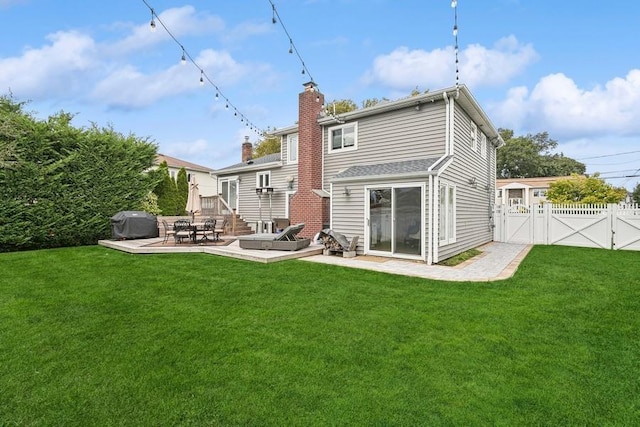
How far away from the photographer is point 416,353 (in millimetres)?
3381

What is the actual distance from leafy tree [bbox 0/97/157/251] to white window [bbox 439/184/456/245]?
11.0 m

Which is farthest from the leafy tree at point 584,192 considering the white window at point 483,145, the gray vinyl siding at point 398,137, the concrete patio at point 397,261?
the gray vinyl siding at point 398,137

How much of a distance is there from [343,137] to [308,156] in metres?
1.41

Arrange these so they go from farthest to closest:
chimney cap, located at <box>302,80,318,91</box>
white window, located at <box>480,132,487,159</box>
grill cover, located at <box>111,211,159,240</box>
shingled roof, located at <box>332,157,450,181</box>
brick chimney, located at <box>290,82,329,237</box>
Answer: white window, located at <box>480,132,487,159</box>
chimney cap, located at <box>302,80,318,91</box>
brick chimney, located at <box>290,82,329,237</box>
grill cover, located at <box>111,211,159,240</box>
shingled roof, located at <box>332,157,450,181</box>

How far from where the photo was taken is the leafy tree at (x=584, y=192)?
18172 millimetres

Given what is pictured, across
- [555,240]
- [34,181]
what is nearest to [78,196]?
[34,181]

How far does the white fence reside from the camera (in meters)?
10.9

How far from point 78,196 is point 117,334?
9.51 metres

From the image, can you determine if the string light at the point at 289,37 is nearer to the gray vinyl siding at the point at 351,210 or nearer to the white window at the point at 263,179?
the gray vinyl siding at the point at 351,210

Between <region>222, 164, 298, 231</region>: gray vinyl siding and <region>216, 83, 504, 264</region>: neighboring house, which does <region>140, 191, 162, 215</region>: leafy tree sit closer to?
<region>222, 164, 298, 231</region>: gray vinyl siding

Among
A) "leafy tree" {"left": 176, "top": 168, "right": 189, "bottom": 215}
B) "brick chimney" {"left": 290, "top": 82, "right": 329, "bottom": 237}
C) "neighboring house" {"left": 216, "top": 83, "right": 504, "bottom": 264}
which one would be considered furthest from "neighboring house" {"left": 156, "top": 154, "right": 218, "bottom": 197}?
"brick chimney" {"left": 290, "top": 82, "right": 329, "bottom": 237}

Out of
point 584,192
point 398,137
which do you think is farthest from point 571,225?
point 584,192

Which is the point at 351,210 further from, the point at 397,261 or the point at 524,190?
the point at 524,190

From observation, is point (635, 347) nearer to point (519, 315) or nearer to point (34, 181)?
point (519, 315)
